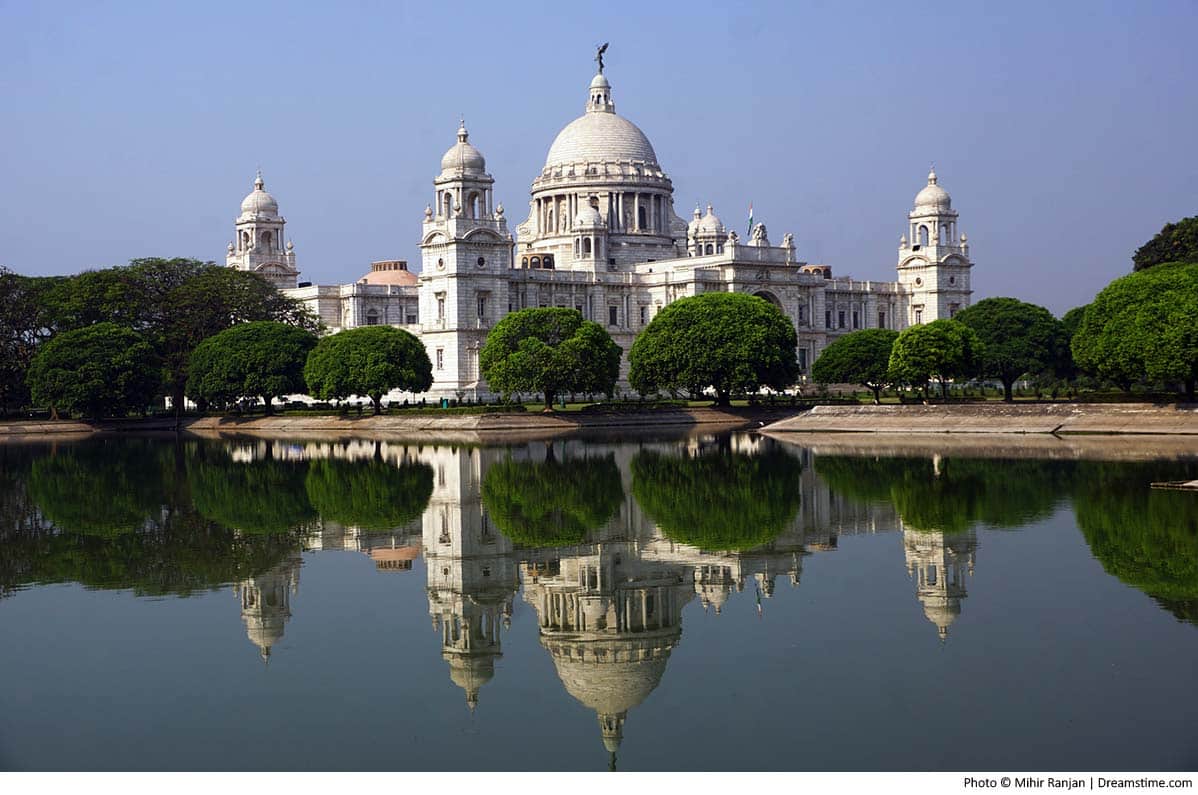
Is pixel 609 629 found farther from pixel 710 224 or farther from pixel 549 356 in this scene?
pixel 710 224

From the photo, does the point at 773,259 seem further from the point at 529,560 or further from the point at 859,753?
the point at 859,753

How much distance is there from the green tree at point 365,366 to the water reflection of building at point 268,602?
51.6 m

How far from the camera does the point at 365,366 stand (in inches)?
3199

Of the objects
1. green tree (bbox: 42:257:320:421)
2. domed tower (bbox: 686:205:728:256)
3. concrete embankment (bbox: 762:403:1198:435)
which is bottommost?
concrete embankment (bbox: 762:403:1198:435)

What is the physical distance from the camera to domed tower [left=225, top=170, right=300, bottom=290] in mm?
119562

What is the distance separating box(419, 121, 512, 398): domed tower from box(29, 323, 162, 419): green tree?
2108cm

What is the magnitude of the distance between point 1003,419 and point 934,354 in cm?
1231

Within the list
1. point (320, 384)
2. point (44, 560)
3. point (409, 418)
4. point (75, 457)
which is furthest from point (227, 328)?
point (44, 560)

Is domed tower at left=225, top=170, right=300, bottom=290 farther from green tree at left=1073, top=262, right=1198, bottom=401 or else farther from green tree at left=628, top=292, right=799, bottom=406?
green tree at left=1073, top=262, right=1198, bottom=401

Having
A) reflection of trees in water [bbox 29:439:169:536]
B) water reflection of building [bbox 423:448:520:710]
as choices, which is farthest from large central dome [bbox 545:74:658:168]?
water reflection of building [bbox 423:448:520:710]

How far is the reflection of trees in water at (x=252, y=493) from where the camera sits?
3619 cm

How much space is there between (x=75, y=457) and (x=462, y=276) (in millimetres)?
40924

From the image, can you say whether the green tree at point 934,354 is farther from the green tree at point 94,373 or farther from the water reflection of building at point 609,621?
the water reflection of building at point 609,621

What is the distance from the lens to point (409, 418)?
78.9 m
